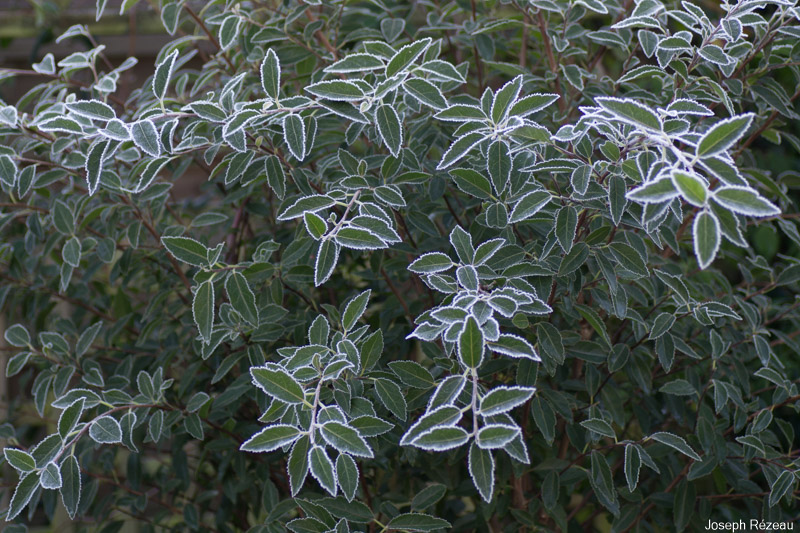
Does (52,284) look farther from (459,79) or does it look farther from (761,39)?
(761,39)

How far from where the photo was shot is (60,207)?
1412 mm

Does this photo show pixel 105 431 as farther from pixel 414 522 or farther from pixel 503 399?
pixel 503 399

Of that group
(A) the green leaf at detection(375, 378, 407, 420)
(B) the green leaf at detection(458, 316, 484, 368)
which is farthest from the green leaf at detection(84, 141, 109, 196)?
(B) the green leaf at detection(458, 316, 484, 368)

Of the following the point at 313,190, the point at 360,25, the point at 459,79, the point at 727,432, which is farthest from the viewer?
the point at 360,25

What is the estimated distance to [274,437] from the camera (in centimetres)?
92

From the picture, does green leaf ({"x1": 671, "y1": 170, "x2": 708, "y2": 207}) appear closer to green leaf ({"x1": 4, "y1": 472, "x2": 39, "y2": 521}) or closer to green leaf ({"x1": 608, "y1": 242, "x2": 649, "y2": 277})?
green leaf ({"x1": 608, "y1": 242, "x2": 649, "y2": 277})

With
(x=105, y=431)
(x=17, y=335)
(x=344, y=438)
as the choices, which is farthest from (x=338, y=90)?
(x=17, y=335)

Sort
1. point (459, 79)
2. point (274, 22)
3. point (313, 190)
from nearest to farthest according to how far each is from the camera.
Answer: point (459, 79) → point (313, 190) → point (274, 22)

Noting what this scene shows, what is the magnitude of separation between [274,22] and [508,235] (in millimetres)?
722

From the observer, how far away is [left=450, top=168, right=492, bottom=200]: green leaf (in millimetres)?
1151

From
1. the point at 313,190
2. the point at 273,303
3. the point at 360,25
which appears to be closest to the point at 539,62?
the point at 360,25

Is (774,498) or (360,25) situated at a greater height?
(360,25)

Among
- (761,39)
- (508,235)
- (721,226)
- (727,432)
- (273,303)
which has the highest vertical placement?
(721,226)

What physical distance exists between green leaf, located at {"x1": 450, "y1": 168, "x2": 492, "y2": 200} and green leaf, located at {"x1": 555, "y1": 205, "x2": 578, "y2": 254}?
0.48 feet
